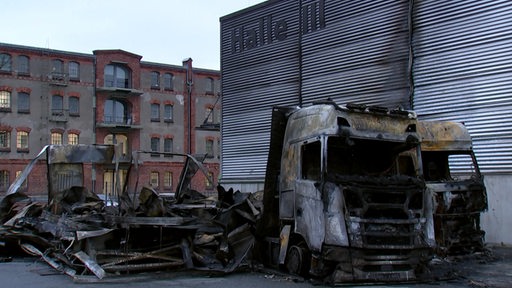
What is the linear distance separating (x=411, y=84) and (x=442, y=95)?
1.29 meters

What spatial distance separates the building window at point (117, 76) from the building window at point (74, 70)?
2.62 metres

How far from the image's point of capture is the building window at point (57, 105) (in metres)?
48.5

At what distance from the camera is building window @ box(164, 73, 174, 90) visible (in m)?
54.5

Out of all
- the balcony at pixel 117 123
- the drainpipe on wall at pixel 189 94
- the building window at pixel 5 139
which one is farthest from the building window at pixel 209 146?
the building window at pixel 5 139

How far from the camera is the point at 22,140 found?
4694cm

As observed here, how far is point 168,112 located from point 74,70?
1000cm

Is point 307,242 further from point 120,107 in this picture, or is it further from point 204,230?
point 120,107

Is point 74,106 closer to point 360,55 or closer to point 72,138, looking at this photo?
point 72,138

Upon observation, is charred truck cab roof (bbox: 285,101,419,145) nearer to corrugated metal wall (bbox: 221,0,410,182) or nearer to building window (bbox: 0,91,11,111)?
corrugated metal wall (bbox: 221,0,410,182)

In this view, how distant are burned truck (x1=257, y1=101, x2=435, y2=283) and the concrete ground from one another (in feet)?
1.36

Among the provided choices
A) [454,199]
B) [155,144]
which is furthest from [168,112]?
[454,199]

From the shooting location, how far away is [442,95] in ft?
60.4

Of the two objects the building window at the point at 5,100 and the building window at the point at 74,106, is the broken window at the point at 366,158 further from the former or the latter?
the building window at the point at 74,106

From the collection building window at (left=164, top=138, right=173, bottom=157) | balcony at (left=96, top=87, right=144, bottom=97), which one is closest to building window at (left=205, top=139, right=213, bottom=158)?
building window at (left=164, top=138, right=173, bottom=157)
